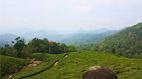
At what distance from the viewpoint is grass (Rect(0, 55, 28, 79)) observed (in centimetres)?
11212

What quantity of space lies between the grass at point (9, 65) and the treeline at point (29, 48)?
17665 millimetres

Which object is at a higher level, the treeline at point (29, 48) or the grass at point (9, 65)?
the treeline at point (29, 48)

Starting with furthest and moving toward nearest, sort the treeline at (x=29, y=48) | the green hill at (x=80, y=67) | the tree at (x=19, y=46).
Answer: the tree at (x=19, y=46), the treeline at (x=29, y=48), the green hill at (x=80, y=67)

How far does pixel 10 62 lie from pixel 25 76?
20569mm

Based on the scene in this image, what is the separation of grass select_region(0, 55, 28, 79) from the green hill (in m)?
7.37

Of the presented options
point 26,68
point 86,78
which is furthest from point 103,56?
point 86,78

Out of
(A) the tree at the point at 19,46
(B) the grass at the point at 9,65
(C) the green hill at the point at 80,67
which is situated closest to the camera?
(C) the green hill at the point at 80,67

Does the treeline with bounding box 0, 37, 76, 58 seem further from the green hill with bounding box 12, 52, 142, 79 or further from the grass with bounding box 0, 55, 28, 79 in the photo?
the green hill with bounding box 12, 52, 142, 79

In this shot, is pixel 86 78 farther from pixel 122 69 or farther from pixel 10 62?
pixel 10 62

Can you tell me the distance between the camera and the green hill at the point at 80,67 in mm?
81869

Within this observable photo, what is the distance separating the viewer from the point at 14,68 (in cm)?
11538

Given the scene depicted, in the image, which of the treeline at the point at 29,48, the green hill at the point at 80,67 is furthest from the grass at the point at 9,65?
the treeline at the point at 29,48

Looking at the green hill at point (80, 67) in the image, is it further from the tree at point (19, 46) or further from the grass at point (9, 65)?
the tree at point (19, 46)

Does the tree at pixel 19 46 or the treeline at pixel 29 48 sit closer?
the treeline at pixel 29 48
